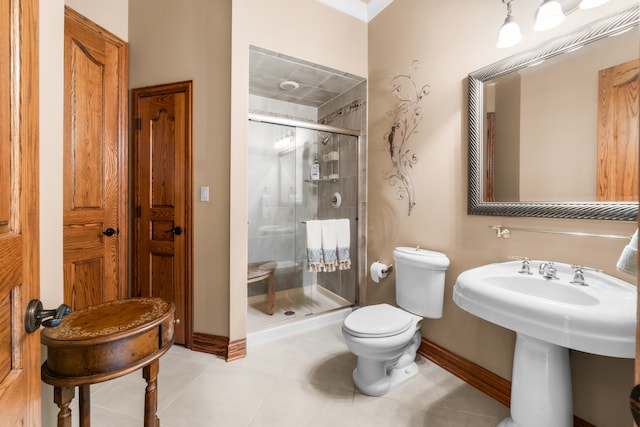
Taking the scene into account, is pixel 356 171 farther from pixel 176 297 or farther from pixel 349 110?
pixel 176 297

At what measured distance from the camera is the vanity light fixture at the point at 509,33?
1.40 meters

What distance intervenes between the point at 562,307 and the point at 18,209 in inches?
57.9

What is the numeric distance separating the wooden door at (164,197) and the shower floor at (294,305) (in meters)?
0.54

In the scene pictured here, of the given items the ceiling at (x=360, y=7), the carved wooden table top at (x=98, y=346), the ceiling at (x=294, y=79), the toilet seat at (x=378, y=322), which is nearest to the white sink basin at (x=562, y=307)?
the toilet seat at (x=378, y=322)

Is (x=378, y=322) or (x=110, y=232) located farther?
(x=110, y=232)

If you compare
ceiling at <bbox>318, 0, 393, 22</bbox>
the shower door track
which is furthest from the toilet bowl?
ceiling at <bbox>318, 0, 393, 22</bbox>

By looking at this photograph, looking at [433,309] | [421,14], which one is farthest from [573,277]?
[421,14]

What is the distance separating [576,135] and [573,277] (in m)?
0.65

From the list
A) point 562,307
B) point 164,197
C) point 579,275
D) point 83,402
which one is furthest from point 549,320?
point 164,197

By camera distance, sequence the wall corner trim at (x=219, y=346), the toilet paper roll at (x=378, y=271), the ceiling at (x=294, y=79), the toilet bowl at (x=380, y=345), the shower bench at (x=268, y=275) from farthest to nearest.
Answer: the shower bench at (x=268, y=275), the ceiling at (x=294, y=79), the toilet paper roll at (x=378, y=271), the wall corner trim at (x=219, y=346), the toilet bowl at (x=380, y=345)

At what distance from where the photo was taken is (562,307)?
0.93 m

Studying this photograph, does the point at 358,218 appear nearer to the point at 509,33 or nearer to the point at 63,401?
the point at 509,33

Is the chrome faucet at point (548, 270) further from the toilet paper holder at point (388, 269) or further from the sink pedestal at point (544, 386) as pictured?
the toilet paper holder at point (388, 269)

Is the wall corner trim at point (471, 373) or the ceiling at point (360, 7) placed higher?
the ceiling at point (360, 7)
